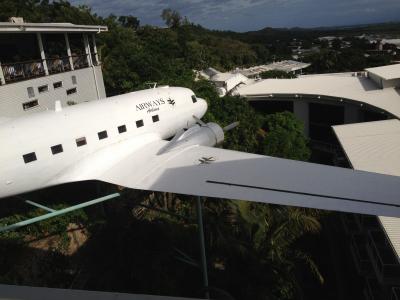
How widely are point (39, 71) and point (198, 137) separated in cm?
1550

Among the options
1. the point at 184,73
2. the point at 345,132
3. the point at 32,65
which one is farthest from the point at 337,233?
the point at 32,65

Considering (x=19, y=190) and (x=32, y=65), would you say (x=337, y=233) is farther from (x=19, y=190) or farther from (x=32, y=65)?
(x=32, y=65)

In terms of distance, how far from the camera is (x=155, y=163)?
13.6 m

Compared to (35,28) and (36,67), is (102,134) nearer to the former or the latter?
(35,28)

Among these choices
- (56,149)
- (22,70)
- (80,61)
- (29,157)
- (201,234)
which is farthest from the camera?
(80,61)

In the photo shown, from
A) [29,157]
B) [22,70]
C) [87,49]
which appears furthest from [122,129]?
[87,49]

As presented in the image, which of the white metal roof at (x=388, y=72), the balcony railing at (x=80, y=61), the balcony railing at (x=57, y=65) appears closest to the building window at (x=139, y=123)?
the balcony railing at (x=57, y=65)

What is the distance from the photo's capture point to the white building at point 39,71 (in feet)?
71.3

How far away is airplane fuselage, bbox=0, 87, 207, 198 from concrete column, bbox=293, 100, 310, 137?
20490mm

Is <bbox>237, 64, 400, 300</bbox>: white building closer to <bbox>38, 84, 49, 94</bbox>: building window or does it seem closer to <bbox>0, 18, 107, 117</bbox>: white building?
<bbox>0, 18, 107, 117</bbox>: white building

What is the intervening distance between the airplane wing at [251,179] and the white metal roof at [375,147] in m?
4.59

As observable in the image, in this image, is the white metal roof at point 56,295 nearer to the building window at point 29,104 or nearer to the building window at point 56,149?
the building window at point 56,149

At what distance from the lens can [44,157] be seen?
12578 millimetres

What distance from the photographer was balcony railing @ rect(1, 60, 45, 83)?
21969mm
